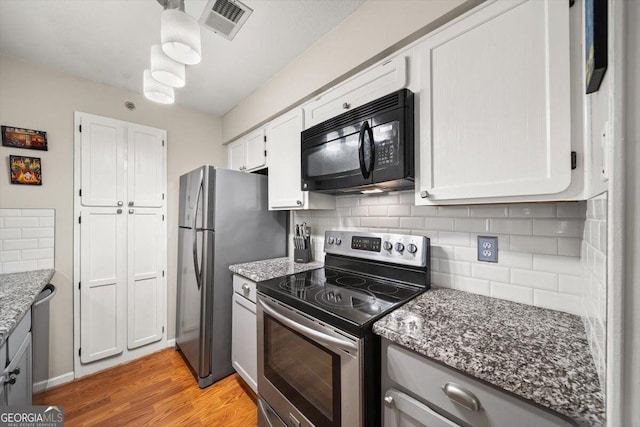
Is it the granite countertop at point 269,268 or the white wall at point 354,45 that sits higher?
the white wall at point 354,45

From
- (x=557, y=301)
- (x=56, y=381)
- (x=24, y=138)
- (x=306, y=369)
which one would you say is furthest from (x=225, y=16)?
(x=56, y=381)

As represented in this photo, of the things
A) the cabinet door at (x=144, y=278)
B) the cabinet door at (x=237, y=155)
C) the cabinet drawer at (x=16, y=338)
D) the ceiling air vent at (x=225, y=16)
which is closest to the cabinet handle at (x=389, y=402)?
the cabinet drawer at (x=16, y=338)

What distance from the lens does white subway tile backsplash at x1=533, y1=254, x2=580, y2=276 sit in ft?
3.23

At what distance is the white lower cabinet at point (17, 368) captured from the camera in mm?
929

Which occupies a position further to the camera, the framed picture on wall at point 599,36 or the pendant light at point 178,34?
the pendant light at point 178,34

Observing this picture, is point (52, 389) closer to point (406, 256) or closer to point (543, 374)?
point (406, 256)

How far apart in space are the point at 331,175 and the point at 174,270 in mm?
2116

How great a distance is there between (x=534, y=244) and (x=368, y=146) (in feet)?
2.84

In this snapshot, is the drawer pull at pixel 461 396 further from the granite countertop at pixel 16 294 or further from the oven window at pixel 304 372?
the granite countertop at pixel 16 294

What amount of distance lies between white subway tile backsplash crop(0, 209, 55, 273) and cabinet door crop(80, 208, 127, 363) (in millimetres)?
195

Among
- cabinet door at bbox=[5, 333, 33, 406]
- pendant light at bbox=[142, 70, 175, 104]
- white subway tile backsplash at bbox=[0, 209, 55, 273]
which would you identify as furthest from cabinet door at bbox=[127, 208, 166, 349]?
pendant light at bbox=[142, 70, 175, 104]

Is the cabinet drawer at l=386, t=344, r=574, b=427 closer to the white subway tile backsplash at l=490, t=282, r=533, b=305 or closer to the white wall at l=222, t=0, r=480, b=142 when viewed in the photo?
the white subway tile backsplash at l=490, t=282, r=533, b=305

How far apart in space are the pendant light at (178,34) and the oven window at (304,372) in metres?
1.39

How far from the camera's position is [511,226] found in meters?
1.13
